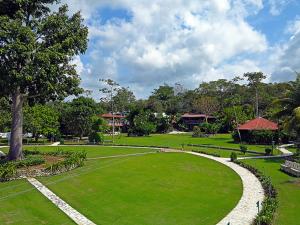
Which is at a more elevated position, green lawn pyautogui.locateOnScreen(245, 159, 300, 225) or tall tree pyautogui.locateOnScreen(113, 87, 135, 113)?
tall tree pyautogui.locateOnScreen(113, 87, 135, 113)

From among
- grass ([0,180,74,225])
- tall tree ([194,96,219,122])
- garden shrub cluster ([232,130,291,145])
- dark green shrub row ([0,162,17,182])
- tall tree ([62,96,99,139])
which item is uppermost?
tall tree ([194,96,219,122])

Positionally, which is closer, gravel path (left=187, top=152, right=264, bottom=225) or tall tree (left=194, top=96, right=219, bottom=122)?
gravel path (left=187, top=152, right=264, bottom=225)

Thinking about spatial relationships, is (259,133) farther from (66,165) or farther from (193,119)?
(193,119)

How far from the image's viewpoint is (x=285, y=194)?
22016mm

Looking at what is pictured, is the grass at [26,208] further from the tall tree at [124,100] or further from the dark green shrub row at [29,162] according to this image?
the tall tree at [124,100]

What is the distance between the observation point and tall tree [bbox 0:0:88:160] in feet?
93.5

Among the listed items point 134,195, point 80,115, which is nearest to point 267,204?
point 134,195

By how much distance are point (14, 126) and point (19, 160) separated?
3266 millimetres

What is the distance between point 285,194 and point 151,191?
8.41 metres

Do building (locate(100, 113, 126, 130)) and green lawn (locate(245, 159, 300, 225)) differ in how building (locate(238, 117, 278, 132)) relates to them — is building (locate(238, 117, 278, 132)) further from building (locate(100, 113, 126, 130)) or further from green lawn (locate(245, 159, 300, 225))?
building (locate(100, 113, 126, 130))

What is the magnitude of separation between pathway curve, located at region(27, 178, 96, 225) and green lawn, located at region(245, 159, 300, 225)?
937 centimetres

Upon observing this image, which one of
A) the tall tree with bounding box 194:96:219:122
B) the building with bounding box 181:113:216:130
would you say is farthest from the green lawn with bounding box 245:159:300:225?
the building with bounding box 181:113:216:130

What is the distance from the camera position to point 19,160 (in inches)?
1259

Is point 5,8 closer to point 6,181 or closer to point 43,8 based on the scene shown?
point 43,8
